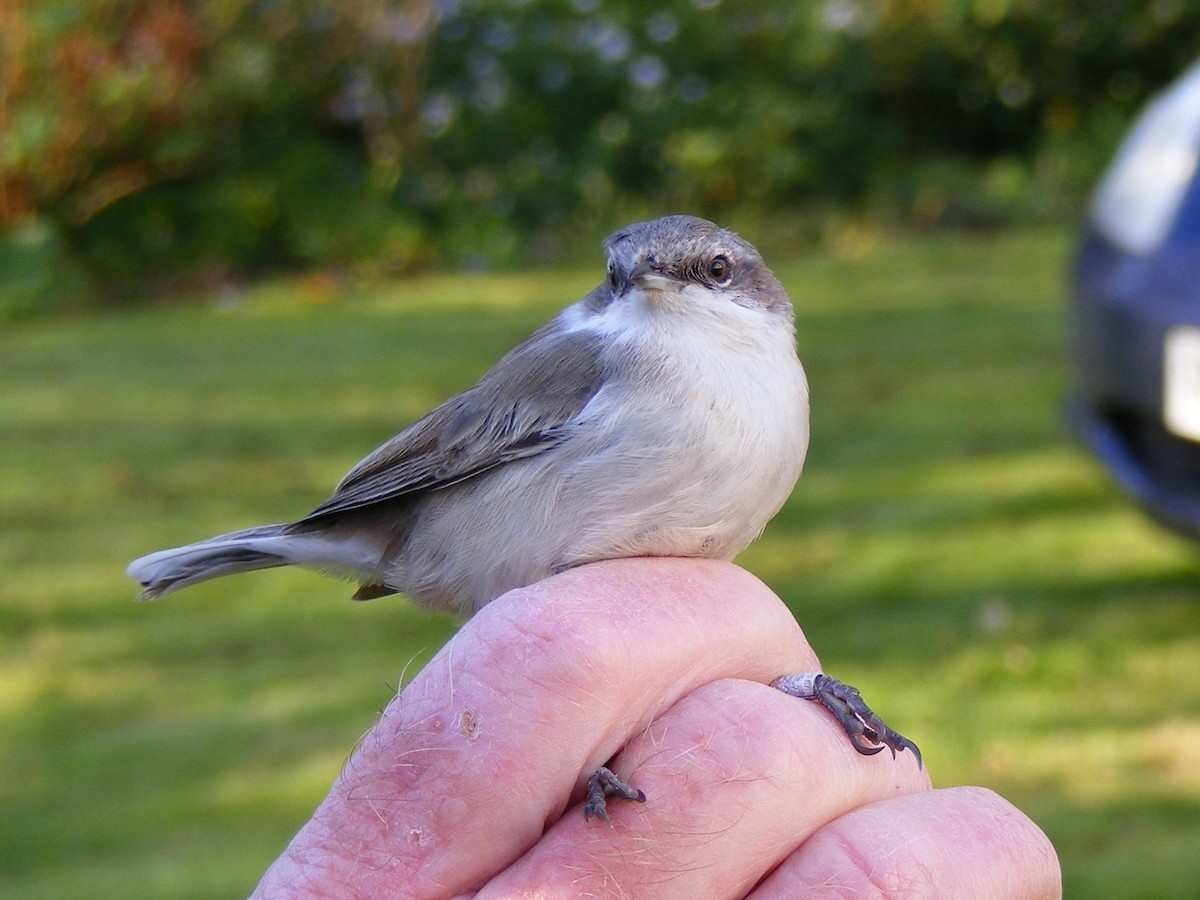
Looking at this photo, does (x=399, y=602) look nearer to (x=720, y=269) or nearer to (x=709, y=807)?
(x=720, y=269)

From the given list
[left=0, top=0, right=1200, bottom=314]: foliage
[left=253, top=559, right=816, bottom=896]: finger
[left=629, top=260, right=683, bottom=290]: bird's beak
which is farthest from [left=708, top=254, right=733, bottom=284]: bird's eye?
[left=0, top=0, right=1200, bottom=314]: foliage

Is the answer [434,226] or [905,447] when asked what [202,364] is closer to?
[434,226]

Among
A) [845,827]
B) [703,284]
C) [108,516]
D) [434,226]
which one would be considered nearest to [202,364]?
[108,516]

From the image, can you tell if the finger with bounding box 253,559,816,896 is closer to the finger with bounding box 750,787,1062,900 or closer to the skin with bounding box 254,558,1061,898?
the skin with bounding box 254,558,1061,898

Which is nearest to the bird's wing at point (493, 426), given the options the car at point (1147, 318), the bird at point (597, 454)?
the bird at point (597, 454)

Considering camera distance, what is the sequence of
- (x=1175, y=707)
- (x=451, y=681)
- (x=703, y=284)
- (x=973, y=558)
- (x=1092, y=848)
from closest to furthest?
(x=451, y=681), (x=703, y=284), (x=1092, y=848), (x=1175, y=707), (x=973, y=558)

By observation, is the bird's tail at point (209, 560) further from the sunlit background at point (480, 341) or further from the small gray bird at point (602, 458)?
the sunlit background at point (480, 341)

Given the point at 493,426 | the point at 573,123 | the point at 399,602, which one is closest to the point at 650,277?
the point at 493,426
